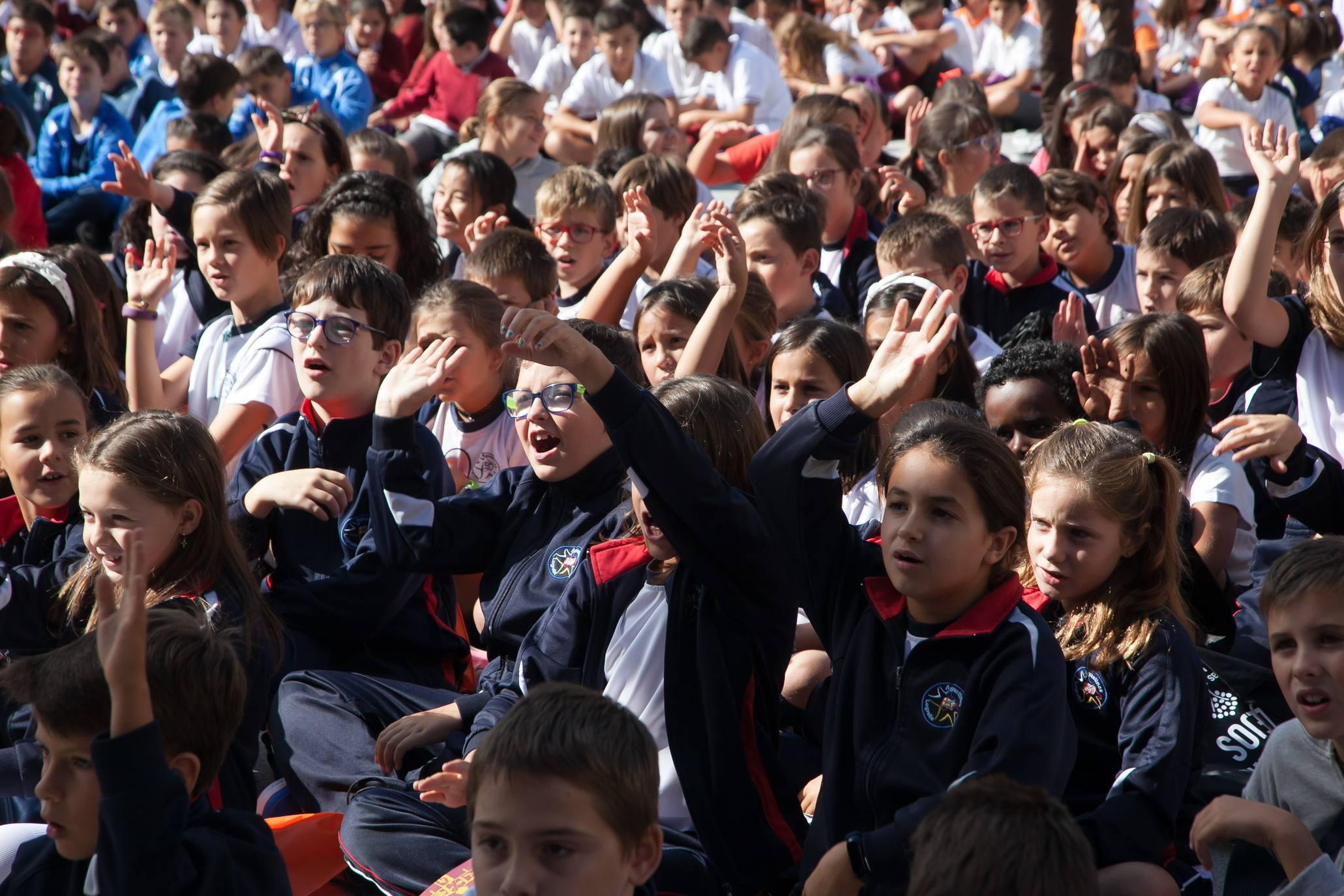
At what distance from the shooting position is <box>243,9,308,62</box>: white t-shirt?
12.0 meters

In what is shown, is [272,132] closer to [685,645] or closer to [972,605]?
[685,645]

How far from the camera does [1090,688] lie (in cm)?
249

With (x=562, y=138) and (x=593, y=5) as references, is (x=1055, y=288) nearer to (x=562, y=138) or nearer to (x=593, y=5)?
(x=562, y=138)

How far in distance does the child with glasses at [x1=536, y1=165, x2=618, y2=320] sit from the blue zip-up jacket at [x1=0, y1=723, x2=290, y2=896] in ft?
10.6

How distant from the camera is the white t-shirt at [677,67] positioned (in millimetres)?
10312

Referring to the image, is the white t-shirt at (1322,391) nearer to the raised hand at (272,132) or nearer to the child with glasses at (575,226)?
the child with glasses at (575,226)

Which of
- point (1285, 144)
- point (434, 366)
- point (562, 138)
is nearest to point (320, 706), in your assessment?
point (434, 366)

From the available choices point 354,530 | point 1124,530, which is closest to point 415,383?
point 354,530

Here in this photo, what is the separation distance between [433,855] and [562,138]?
7.49 m

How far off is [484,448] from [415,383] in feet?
3.06

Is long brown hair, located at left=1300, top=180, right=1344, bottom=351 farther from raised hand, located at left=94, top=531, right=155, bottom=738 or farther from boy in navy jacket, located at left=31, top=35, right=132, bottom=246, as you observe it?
boy in navy jacket, located at left=31, top=35, right=132, bottom=246

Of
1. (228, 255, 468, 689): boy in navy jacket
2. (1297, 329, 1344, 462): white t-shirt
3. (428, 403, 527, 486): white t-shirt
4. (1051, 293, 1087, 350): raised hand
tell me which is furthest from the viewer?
(1051, 293, 1087, 350): raised hand

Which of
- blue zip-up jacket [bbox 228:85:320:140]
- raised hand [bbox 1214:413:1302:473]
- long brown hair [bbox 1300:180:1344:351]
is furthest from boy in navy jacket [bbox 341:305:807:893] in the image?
blue zip-up jacket [bbox 228:85:320:140]

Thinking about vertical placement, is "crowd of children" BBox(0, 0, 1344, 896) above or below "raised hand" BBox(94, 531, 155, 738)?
below
